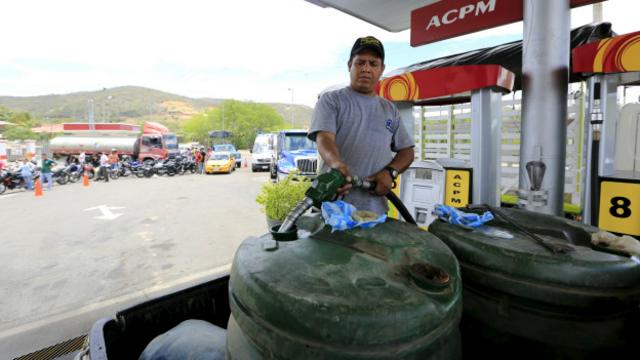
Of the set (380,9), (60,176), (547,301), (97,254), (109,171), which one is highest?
(380,9)

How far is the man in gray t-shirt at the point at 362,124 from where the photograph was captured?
1997 millimetres

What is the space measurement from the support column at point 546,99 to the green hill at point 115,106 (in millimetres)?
110866

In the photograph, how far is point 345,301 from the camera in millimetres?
843

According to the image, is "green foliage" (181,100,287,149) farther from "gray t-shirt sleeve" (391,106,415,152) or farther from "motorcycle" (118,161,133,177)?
"gray t-shirt sleeve" (391,106,415,152)

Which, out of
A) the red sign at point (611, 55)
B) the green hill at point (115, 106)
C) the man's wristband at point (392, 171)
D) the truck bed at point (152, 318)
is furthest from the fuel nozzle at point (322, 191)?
the green hill at point (115, 106)

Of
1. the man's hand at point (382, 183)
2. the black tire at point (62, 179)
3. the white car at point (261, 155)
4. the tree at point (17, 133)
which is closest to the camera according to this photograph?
the man's hand at point (382, 183)

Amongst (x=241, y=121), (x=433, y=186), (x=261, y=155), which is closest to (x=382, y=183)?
(x=433, y=186)

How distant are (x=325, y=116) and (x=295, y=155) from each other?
39.7ft

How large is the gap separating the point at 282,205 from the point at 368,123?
11.6 feet

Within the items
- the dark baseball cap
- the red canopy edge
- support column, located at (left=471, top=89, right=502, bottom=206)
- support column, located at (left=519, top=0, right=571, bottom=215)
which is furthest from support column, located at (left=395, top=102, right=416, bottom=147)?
the dark baseball cap

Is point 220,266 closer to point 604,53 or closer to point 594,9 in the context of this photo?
point 604,53

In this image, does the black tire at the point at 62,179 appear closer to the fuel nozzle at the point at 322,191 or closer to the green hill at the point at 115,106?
the fuel nozzle at the point at 322,191

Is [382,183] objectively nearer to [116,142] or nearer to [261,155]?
[261,155]

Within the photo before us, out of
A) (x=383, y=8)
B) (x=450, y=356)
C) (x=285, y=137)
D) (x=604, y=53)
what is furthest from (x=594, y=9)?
(x=285, y=137)
